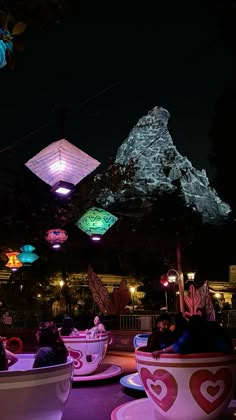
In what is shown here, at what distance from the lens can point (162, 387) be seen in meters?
4.39

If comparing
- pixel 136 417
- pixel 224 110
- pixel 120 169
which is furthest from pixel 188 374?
pixel 120 169

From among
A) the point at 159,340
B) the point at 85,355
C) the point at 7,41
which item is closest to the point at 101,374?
the point at 85,355

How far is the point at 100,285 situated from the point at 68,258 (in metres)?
4.33

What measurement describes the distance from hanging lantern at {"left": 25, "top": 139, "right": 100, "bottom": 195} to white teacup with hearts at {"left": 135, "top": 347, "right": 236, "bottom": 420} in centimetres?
256

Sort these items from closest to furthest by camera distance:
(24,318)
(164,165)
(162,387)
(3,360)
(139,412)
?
1. (3,360)
2. (162,387)
3. (139,412)
4. (24,318)
5. (164,165)

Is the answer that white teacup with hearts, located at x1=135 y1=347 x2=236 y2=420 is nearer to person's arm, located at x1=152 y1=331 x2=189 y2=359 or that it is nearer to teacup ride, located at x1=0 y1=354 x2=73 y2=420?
person's arm, located at x1=152 y1=331 x2=189 y2=359

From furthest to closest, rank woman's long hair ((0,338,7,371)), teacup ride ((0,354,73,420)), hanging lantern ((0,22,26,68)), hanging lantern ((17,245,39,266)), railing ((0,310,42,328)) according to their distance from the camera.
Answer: railing ((0,310,42,328))
hanging lantern ((17,245,39,266))
woman's long hair ((0,338,7,371))
teacup ride ((0,354,73,420))
hanging lantern ((0,22,26,68))

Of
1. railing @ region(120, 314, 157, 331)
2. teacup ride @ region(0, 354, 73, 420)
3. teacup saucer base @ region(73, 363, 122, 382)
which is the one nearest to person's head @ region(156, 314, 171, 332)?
teacup saucer base @ region(73, 363, 122, 382)

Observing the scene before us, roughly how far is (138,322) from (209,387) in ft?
37.1

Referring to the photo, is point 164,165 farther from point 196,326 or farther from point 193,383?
point 193,383

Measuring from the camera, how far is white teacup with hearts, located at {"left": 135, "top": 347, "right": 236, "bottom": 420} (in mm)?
4281

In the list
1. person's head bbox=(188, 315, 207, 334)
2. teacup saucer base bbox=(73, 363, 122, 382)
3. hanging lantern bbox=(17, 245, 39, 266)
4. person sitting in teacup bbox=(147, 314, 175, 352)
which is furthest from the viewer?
hanging lantern bbox=(17, 245, 39, 266)

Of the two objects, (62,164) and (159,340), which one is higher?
(62,164)

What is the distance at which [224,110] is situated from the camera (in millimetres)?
11641
